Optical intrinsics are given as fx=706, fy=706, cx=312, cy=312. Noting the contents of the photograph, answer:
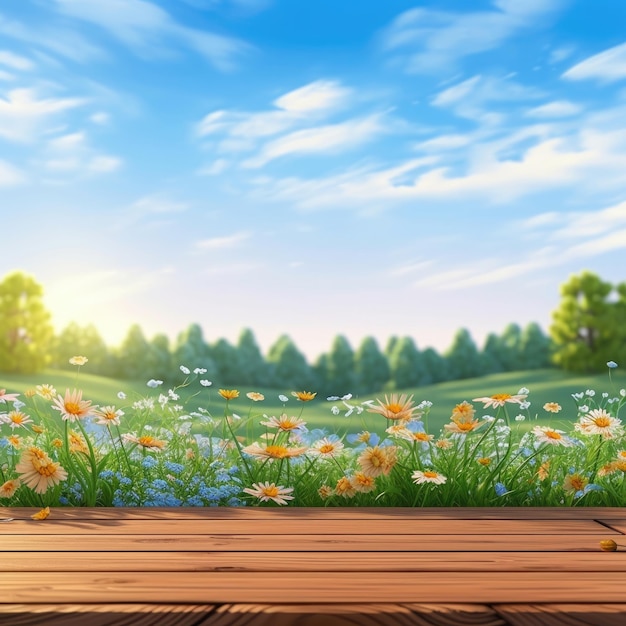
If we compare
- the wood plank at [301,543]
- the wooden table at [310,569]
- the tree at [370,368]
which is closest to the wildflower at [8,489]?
the wooden table at [310,569]

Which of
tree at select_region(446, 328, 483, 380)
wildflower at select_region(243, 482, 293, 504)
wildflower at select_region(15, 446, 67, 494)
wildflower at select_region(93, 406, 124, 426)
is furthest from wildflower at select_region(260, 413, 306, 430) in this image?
tree at select_region(446, 328, 483, 380)

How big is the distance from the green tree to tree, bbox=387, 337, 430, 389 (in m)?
3.89

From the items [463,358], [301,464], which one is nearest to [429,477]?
[301,464]

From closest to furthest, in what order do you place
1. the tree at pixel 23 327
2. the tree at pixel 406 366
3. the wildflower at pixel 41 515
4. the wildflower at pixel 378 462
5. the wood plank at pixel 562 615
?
the wood plank at pixel 562 615 → the wildflower at pixel 41 515 → the wildflower at pixel 378 462 → the tree at pixel 23 327 → the tree at pixel 406 366

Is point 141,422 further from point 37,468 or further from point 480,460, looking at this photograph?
point 480,460

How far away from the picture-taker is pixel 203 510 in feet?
8.21

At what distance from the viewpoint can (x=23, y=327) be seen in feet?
56.2

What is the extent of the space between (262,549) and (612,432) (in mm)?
1938

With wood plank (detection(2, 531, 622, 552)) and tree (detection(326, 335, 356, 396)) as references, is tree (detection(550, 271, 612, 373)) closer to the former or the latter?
Answer: tree (detection(326, 335, 356, 396))

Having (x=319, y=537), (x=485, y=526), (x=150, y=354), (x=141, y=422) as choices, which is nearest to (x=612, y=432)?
(x=485, y=526)

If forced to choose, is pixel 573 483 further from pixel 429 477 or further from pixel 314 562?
pixel 314 562

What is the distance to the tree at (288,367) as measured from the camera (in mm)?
19391

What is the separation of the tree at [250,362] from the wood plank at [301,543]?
16959mm

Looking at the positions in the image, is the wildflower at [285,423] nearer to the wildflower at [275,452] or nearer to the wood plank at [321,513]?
the wildflower at [275,452]
